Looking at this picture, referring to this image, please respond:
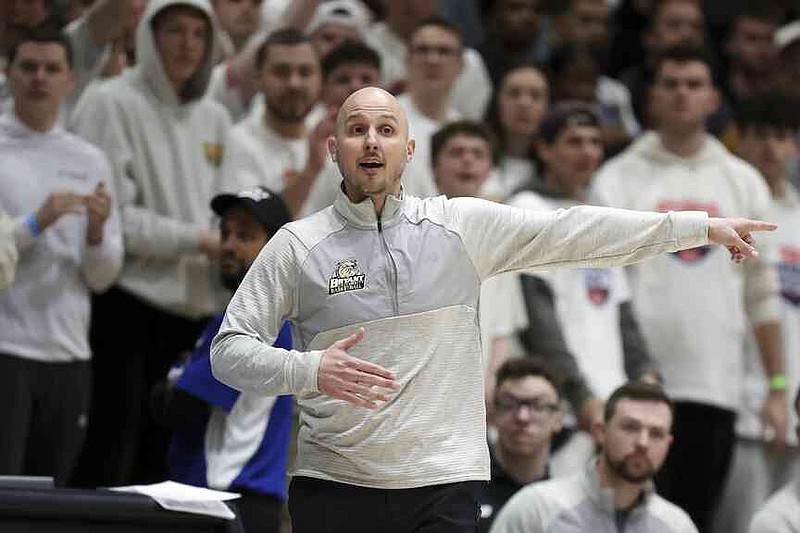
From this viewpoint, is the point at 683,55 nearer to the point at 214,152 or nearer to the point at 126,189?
the point at 214,152

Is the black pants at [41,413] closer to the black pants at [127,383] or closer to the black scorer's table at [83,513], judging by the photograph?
the black pants at [127,383]

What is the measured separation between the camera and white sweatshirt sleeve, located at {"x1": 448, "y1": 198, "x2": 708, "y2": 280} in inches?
180

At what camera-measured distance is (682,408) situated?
8.16 metres

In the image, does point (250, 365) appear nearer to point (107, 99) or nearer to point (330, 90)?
point (107, 99)

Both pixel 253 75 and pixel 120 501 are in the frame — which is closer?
pixel 120 501

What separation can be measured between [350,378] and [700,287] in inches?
170

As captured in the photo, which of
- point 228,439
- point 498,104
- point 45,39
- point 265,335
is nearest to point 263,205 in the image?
point 228,439

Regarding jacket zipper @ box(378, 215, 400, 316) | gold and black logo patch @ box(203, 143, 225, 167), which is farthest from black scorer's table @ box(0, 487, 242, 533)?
gold and black logo patch @ box(203, 143, 225, 167)

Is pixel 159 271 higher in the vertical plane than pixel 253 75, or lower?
lower

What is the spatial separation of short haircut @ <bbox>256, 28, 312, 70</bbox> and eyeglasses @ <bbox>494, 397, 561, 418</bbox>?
1.94m

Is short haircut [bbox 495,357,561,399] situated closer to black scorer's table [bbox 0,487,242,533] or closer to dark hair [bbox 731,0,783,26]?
black scorer's table [bbox 0,487,242,533]

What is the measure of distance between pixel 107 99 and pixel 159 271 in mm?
769

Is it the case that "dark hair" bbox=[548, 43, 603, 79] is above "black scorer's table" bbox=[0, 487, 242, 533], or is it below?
above

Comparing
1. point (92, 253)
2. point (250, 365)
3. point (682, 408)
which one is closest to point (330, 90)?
point (92, 253)
